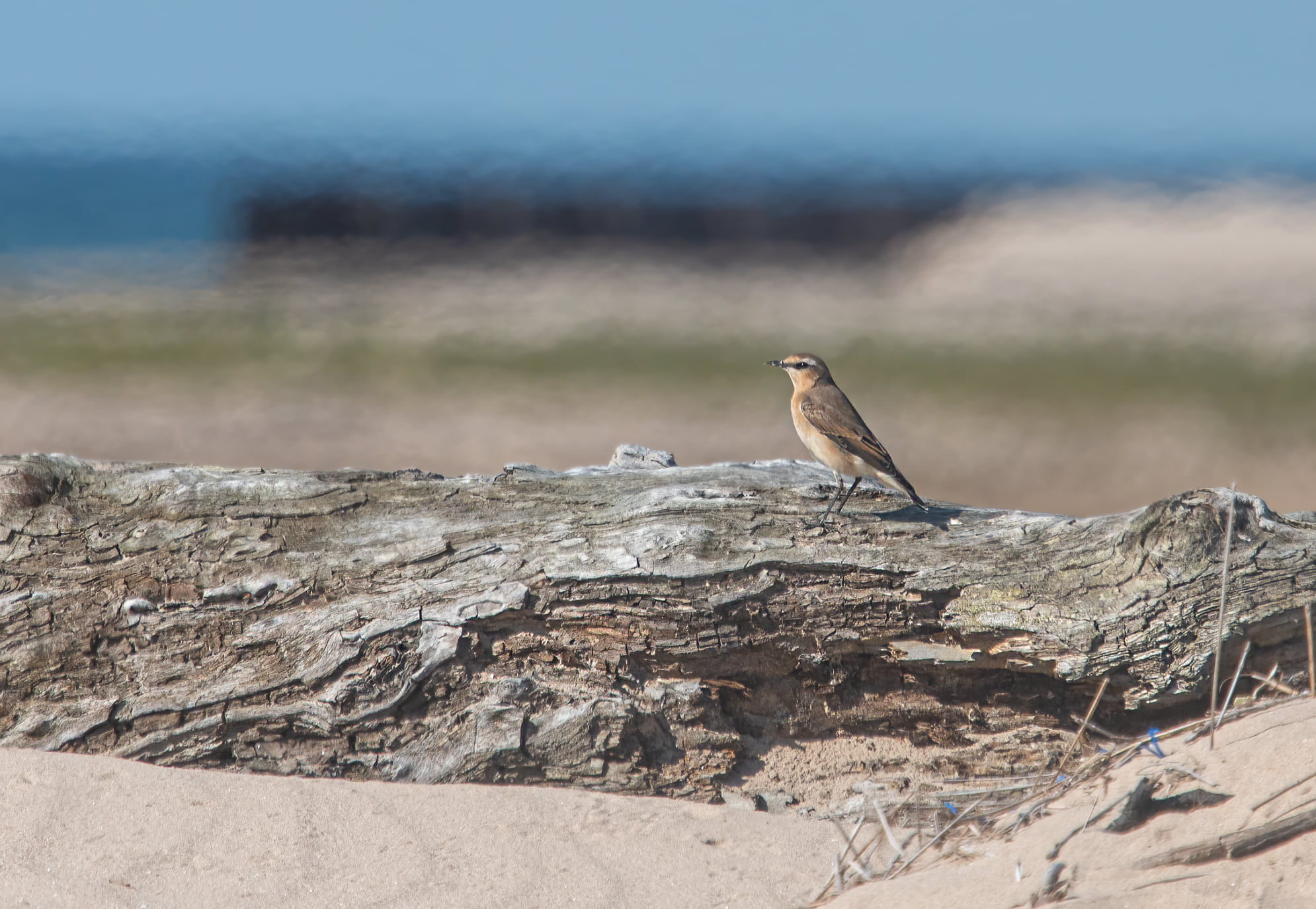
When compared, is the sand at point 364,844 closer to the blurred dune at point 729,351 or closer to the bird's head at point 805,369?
the bird's head at point 805,369

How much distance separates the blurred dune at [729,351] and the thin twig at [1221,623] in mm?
6765

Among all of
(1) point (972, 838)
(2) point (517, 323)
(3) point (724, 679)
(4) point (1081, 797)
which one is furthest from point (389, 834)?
(2) point (517, 323)

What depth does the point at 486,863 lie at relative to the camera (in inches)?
132

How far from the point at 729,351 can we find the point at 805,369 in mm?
6380

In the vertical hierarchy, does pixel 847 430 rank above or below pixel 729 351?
below

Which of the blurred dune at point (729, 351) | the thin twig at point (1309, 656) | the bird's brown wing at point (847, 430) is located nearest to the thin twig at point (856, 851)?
the thin twig at point (1309, 656)

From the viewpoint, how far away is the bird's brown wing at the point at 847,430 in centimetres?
513

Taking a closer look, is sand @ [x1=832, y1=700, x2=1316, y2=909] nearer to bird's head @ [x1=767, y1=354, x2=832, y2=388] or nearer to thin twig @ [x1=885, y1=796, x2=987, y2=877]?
thin twig @ [x1=885, y1=796, x2=987, y2=877]

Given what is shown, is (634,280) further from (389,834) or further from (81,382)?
(389,834)

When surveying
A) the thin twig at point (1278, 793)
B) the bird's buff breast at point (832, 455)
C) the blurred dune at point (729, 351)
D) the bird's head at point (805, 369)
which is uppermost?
the blurred dune at point (729, 351)

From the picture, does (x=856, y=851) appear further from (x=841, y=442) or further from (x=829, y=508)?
(x=841, y=442)

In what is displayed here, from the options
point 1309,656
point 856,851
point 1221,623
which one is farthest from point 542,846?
point 1309,656

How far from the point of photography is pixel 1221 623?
3.33 metres

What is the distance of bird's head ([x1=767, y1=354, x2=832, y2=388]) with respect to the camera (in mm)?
6305
